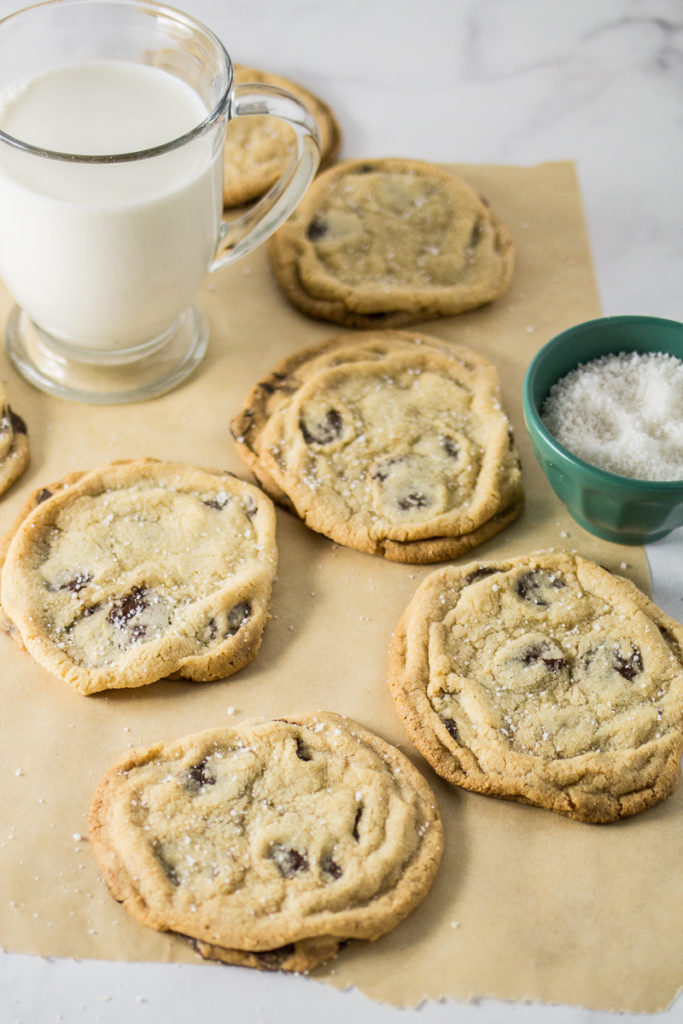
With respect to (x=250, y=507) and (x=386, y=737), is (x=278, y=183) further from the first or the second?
(x=386, y=737)

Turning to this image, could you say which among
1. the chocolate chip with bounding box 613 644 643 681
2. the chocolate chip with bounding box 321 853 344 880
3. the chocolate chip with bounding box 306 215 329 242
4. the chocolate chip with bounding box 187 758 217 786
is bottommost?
the chocolate chip with bounding box 613 644 643 681

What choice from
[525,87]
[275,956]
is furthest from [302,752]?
[525,87]

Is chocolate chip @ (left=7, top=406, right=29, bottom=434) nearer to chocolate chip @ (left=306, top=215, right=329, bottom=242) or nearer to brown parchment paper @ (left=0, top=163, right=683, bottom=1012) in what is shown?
brown parchment paper @ (left=0, top=163, right=683, bottom=1012)

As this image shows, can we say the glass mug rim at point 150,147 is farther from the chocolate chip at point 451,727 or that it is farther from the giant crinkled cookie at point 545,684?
the chocolate chip at point 451,727

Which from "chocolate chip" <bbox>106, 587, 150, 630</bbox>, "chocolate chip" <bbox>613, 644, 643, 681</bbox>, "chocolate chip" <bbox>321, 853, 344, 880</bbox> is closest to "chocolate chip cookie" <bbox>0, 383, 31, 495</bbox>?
"chocolate chip" <bbox>106, 587, 150, 630</bbox>

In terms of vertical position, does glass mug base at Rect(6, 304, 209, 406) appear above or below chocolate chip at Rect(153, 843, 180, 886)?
above

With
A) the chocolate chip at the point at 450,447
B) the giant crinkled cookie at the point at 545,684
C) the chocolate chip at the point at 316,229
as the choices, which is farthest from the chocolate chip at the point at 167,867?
the chocolate chip at the point at 316,229
